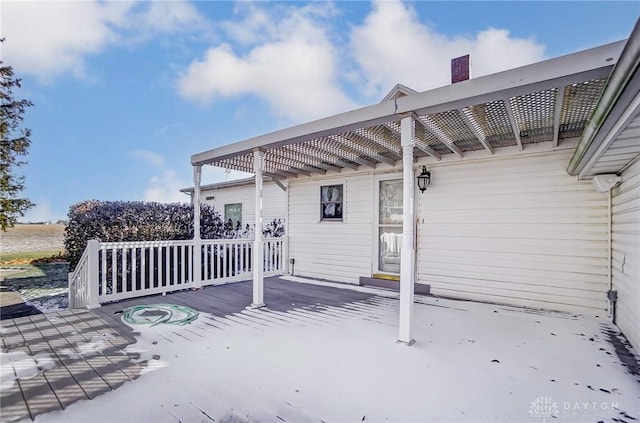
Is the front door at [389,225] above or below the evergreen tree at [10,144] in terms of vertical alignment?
below

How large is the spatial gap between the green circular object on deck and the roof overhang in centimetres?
244

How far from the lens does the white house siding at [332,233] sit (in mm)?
6234

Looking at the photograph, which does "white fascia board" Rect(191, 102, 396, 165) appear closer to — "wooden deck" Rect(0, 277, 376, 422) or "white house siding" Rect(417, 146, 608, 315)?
"wooden deck" Rect(0, 277, 376, 422)

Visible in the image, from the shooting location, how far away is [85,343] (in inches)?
118

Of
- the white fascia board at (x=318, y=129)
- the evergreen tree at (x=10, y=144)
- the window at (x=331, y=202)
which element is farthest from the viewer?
the evergreen tree at (x=10, y=144)

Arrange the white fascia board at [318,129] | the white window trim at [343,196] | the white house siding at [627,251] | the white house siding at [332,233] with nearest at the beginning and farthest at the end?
the white house siding at [627,251] → the white fascia board at [318,129] → the white house siding at [332,233] → the white window trim at [343,196]

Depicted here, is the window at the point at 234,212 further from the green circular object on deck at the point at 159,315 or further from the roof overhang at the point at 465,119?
the green circular object on deck at the point at 159,315

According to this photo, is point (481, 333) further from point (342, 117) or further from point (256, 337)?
point (342, 117)

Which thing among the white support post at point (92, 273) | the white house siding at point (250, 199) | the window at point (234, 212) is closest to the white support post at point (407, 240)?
the white support post at point (92, 273)

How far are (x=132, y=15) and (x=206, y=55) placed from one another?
2.25 metres

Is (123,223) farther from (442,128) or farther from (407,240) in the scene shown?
(442,128)

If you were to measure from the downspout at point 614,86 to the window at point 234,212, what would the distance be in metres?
9.28

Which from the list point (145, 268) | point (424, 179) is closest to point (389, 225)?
point (424, 179)

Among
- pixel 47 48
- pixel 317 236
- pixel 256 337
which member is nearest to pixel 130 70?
pixel 47 48
